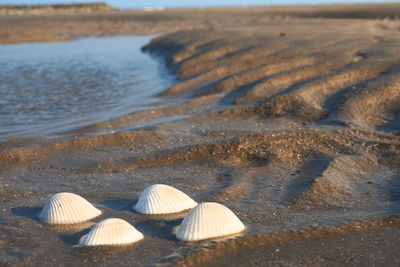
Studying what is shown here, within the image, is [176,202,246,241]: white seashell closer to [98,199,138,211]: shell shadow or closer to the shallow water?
[98,199,138,211]: shell shadow

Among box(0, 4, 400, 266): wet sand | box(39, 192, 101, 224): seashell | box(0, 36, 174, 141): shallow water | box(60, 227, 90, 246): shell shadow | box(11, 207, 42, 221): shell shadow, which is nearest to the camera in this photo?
box(0, 4, 400, 266): wet sand

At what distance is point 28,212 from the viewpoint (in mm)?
4195

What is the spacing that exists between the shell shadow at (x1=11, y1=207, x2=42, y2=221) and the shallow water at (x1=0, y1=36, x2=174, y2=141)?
2.77m

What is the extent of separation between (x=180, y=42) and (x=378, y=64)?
9.29m

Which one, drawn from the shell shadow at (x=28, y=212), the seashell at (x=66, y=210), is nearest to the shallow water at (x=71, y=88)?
the shell shadow at (x=28, y=212)

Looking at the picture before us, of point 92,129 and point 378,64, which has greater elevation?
point 378,64

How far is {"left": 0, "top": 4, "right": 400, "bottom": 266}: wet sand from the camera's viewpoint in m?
3.42

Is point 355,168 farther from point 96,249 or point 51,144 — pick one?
point 51,144

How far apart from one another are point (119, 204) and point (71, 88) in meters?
7.38

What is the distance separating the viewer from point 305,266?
124 inches

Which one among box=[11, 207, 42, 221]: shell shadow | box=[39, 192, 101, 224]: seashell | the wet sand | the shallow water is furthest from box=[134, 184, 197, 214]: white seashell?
the shallow water

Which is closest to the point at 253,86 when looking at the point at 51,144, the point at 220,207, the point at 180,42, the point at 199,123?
the point at 199,123

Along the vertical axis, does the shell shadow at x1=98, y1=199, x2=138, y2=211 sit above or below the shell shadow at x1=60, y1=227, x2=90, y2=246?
below

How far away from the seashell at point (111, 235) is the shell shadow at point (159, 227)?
173 mm
